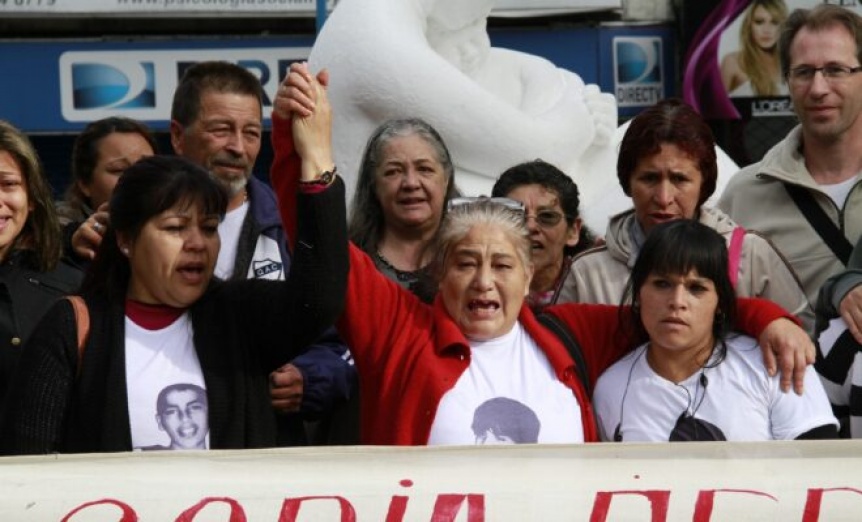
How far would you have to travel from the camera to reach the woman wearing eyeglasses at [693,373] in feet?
12.8

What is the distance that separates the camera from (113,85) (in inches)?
527

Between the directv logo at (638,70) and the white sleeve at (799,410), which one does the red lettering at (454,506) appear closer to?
the white sleeve at (799,410)

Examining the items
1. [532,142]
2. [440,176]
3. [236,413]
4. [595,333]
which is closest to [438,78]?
[532,142]

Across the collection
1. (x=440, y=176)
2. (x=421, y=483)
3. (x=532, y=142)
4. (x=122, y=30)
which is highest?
(x=122, y=30)

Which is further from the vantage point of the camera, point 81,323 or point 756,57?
point 756,57

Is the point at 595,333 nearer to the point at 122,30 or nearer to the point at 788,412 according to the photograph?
the point at 788,412

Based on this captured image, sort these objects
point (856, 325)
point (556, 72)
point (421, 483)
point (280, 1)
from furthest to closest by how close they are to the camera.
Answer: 1. point (280, 1)
2. point (556, 72)
3. point (856, 325)
4. point (421, 483)

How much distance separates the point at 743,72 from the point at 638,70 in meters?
0.85

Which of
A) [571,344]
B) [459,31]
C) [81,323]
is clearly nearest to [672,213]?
[571,344]

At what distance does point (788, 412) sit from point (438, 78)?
2.34 meters

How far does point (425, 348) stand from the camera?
12.9ft

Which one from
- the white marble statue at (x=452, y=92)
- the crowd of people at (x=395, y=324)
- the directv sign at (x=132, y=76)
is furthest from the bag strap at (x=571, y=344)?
the directv sign at (x=132, y=76)

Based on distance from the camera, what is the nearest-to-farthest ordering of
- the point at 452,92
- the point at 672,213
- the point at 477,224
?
1. the point at 477,224
2. the point at 672,213
3. the point at 452,92

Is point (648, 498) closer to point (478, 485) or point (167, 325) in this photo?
point (478, 485)
